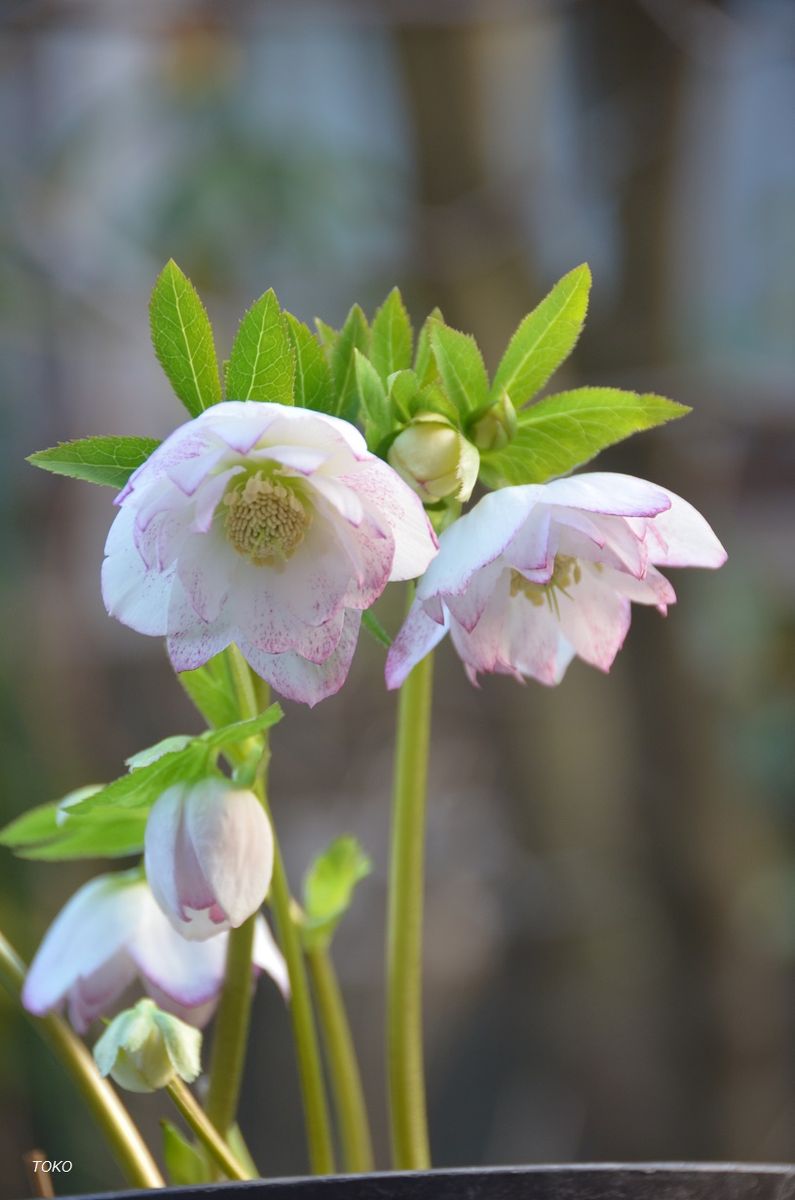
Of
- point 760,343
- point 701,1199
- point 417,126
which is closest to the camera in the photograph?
point 701,1199

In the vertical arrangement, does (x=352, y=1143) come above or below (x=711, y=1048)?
above

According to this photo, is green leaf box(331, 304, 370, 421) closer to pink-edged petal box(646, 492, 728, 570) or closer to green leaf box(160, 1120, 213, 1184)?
pink-edged petal box(646, 492, 728, 570)

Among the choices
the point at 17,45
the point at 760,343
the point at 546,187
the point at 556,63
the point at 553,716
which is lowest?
the point at 553,716

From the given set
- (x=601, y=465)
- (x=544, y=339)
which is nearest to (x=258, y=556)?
(x=544, y=339)

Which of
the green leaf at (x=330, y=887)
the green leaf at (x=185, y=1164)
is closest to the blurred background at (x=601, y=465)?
the green leaf at (x=330, y=887)

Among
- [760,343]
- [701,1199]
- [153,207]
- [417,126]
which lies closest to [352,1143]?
[701,1199]

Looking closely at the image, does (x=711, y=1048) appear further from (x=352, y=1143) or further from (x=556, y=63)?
(x=556, y=63)

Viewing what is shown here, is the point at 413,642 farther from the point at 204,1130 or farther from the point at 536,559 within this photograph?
the point at 204,1130
